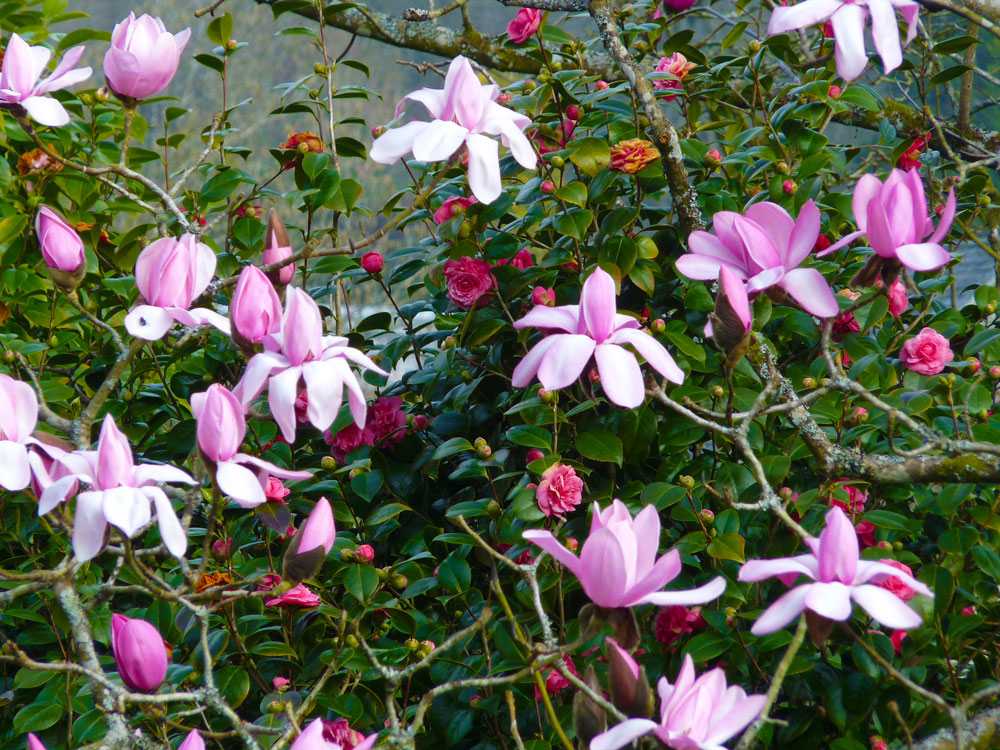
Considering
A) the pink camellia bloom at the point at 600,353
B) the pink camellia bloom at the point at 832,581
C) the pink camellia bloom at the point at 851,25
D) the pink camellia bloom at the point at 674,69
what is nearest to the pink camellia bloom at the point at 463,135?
the pink camellia bloom at the point at 600,353

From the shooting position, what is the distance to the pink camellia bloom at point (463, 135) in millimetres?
666

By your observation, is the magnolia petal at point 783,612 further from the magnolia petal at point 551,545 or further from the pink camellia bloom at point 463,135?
the pink camellia bloom at point 463,135

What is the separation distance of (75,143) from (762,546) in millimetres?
1150

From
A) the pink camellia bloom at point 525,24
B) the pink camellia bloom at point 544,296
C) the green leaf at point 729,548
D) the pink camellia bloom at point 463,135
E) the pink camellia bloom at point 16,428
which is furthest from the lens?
the pink camellia bloom at point 525,24

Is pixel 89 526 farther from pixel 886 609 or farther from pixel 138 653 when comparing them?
pixel 886 609

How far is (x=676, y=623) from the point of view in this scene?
857 millimetres

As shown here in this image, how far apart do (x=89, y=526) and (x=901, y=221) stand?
0.60 meters

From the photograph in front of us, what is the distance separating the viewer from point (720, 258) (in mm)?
687

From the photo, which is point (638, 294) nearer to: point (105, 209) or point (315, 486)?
point (315, 486)

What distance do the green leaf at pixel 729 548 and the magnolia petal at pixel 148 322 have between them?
516mm

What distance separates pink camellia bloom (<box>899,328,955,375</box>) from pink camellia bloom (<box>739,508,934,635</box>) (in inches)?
19.3

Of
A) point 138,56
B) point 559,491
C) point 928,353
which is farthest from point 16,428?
point 928,353

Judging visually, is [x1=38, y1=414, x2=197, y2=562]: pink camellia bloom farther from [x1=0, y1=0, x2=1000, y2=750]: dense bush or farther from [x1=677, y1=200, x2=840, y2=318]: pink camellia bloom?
[x1=677, y1=200, x2=840, y2=318]: pink camellia bloom

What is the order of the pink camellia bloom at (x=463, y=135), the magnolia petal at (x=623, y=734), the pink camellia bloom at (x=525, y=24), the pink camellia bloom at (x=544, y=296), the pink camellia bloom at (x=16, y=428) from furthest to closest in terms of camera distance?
the pink camellia bloom at (x=525, y=24), the pink camellia bloom at (x=544, y=296), the pink camellia bloom at (x=463, y=135), the pink camellia bloom at (x=16, y=428), the magnolia petal at (x=623, y=734)
